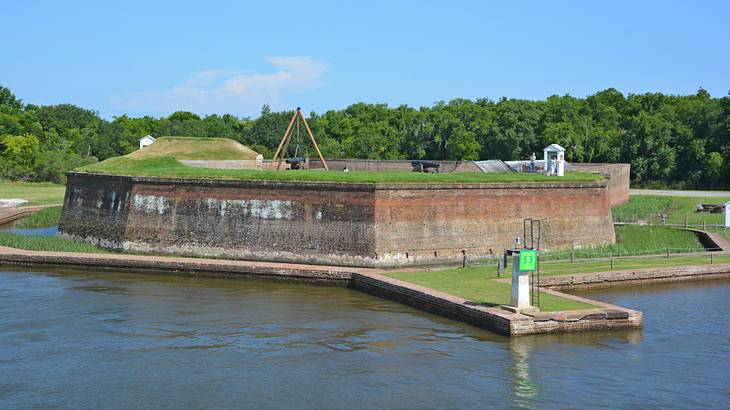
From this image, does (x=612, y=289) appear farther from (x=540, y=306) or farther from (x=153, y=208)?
(x=153, y=208)

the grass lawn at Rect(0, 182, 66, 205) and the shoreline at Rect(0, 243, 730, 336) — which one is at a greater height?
the grass lawn at Rect(0, 182, 66, 205)

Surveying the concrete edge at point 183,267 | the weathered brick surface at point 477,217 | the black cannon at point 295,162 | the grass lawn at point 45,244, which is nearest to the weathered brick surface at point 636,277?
the weathered brick surface at point 477,217

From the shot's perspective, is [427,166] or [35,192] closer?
[427,166]

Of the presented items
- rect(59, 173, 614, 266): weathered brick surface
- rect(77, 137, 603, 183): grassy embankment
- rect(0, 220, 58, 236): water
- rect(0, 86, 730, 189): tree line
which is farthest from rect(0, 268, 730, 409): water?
rect(0, 86, 730, 189): tree line

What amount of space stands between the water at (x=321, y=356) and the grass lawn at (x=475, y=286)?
1269mm

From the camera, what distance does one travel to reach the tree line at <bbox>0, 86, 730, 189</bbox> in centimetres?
A: 6209

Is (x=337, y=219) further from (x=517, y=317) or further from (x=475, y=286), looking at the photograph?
(x=517, y=317)

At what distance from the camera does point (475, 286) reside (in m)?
25.3

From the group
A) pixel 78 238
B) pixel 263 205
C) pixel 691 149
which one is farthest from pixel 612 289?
pixel 691 149

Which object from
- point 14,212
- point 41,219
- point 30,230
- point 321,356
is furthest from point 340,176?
point 14,212

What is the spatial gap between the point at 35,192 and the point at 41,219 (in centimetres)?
1648

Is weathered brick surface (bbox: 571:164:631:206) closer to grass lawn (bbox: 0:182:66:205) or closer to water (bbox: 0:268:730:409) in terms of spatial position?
water (bbox: 0:268:730:409)

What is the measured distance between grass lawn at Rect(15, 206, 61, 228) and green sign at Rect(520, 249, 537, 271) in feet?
101

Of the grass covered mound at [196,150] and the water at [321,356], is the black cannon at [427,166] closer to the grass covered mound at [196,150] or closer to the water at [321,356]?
the grass covered mound at [196,150]
